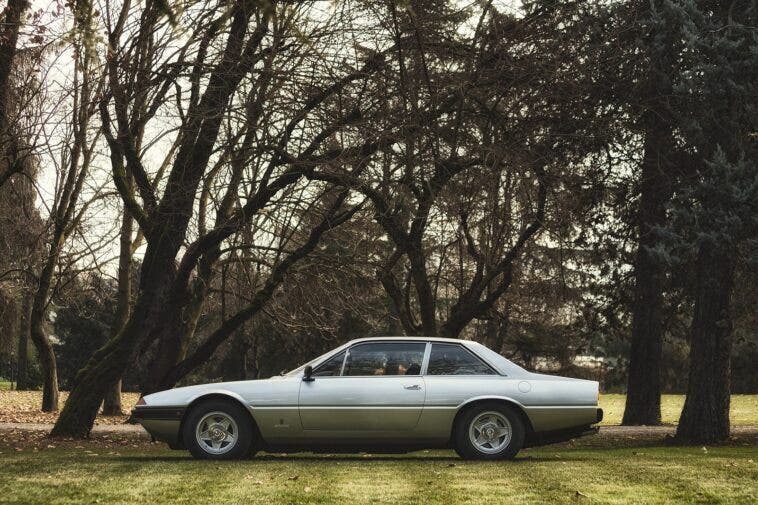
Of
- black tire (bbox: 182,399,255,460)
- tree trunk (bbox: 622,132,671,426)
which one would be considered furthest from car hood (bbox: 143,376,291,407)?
tree trunk (bbox: 622,132,671,426)

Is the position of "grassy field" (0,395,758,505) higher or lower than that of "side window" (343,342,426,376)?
lower

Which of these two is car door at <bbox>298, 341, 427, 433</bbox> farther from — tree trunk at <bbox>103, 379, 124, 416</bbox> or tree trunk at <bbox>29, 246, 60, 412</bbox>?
tree trunk at <bbox>103, 379, 124, 416</bbox>

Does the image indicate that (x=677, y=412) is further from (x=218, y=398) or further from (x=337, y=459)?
(x=218, y=398)

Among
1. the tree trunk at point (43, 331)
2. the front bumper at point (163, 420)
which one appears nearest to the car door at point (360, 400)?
the front bumper at point (163, 420)

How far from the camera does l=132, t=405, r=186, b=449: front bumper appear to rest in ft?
39.7

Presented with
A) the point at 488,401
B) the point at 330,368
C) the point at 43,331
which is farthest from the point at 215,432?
the point at 43,331

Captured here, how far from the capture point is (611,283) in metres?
25.2

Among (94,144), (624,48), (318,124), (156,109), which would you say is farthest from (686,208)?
(94,144)

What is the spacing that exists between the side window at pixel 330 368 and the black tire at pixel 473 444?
149 cm

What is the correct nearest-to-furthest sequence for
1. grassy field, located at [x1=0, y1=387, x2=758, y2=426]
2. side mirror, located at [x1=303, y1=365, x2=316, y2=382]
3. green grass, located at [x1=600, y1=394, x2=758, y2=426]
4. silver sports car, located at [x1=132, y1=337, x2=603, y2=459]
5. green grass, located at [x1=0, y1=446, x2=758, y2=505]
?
green grass, located at [x1=0, y1=446, x2=758, y2=505], silver sports car, located at [x1=132, y1=337, x2=603, y2=459], side mirror, located at [x1=303, y1=365, x2=316, y2=382], grassy field, located at [x1=0, y1=387, x2=758, y2=426], green grass, located at [x1=600, y1=394, x2=758, y2=426]

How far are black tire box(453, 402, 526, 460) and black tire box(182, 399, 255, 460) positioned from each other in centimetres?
236

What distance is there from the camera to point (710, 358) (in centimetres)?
1705

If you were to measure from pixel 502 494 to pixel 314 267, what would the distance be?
14.5 metres

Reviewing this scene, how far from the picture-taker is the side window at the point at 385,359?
1223cm
